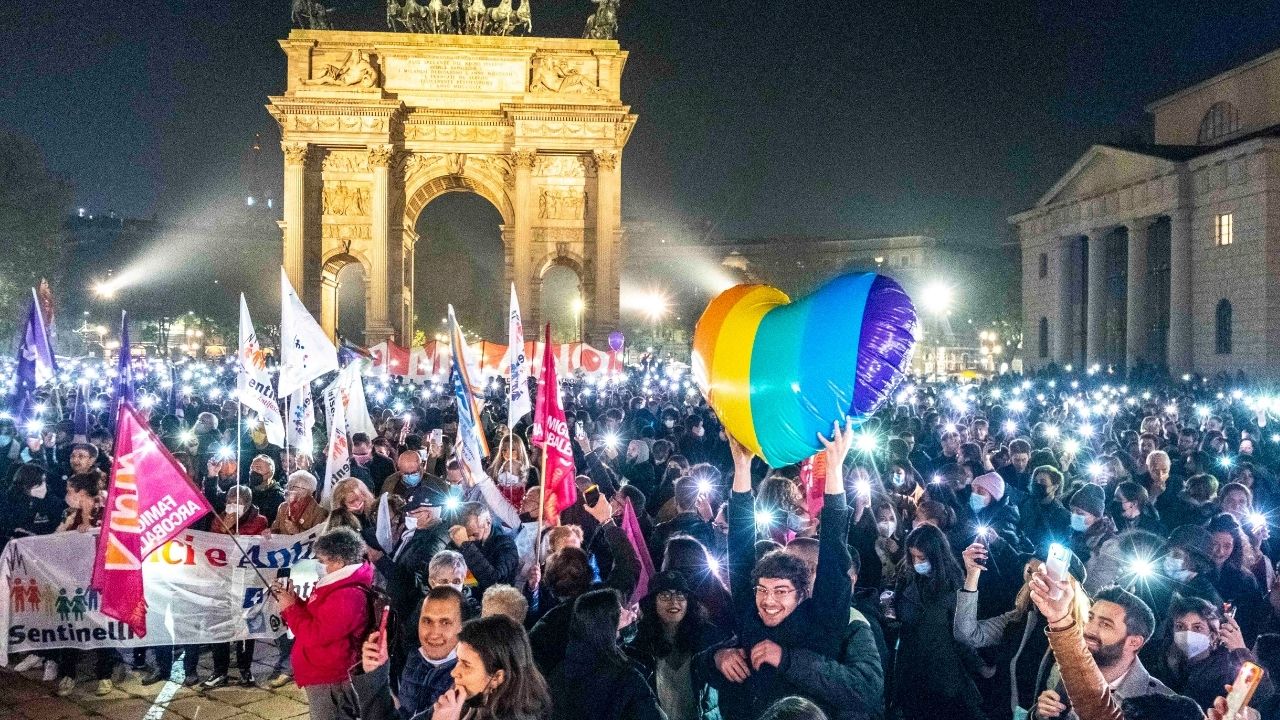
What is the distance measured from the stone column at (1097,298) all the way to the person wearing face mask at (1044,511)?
4405cm

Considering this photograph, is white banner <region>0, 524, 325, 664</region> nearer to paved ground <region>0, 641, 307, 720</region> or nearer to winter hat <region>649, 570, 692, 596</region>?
paved ground <region>0, 641, 307, 720</region>

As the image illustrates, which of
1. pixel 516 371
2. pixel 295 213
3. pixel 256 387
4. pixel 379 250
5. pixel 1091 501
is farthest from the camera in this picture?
pixel 379 250

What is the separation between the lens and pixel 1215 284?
39500mm

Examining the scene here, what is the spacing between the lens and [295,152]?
1558 inches

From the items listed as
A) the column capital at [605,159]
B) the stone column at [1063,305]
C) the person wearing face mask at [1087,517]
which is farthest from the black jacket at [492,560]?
the stone column at [1063,305]

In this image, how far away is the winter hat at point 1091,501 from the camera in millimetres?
6984

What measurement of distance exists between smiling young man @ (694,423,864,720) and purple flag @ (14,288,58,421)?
13016 mm

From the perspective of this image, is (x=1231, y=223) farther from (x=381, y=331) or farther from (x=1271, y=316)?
(x=381, y=331)

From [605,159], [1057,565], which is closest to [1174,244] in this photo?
[605,159]

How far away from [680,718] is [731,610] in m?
0.60

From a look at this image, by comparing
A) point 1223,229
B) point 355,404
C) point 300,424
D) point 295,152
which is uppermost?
point 295,152

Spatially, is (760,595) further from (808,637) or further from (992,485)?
(992,485)

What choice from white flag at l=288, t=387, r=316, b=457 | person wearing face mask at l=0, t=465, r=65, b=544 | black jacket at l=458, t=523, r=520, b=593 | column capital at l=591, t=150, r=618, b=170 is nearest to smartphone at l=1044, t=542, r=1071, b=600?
black jacket at l=458, t=523, r=520, b=593

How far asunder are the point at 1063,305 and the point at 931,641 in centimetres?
5101
